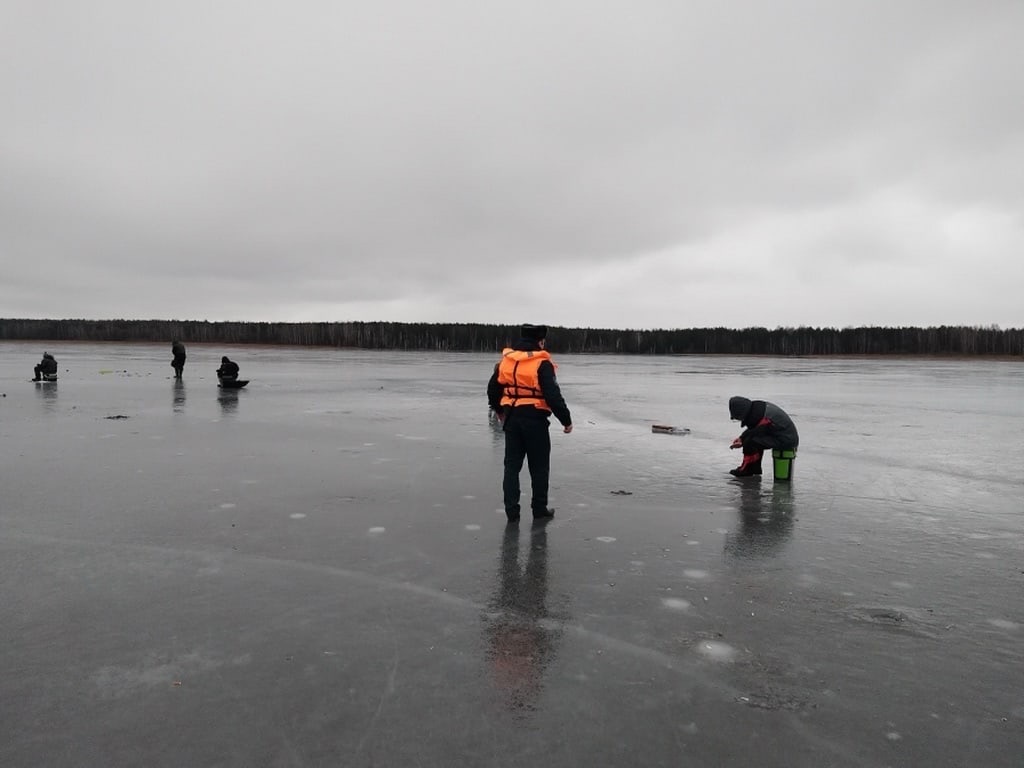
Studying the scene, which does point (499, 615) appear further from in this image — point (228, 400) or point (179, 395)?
point (179, 395)

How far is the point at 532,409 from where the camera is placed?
23.3ft

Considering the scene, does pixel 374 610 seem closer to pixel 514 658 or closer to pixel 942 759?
pixel 514 658

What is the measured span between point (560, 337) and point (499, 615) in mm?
157293

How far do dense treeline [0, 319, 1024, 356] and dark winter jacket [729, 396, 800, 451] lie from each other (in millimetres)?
126965

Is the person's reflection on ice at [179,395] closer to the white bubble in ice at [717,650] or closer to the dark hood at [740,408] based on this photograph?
the dark hood at [740,408]

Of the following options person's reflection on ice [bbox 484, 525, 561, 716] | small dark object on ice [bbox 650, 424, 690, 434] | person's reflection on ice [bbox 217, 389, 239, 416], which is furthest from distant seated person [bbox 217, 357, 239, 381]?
person's reflection on ice [bbox 484, 525, 561, 716]

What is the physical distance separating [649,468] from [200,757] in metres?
7.73

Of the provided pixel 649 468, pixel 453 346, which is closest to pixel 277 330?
pixel 453 346

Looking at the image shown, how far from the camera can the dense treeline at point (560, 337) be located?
123812mm

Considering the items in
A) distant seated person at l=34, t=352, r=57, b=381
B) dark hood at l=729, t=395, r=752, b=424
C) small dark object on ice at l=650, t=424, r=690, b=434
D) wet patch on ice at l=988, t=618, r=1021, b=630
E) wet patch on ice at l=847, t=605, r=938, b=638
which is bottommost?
wet patch on ice at l=847, t=605, r=938, b=638

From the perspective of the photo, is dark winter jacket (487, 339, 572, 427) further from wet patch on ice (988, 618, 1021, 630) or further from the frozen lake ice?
wet patch on ice (988, 618, 1021, 630)

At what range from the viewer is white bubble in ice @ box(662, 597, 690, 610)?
4582mm

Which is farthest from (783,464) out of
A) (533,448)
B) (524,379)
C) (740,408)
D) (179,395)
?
(179,395)

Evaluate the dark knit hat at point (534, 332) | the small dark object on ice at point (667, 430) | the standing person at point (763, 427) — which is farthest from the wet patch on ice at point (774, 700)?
the small dark object on ice at point (667, 430)
